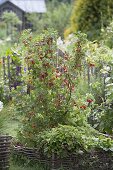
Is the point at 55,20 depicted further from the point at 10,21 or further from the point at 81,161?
the point at 81,161

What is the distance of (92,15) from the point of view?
13953 millimetres

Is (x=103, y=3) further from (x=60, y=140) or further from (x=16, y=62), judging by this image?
(x=60, y=140)

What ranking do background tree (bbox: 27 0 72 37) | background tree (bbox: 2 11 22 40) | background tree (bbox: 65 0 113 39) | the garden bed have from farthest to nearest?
background tree (bbox: 27 0 72 37) → background tree (bbox: 2 11 22 40) → background tree (bbox: 65 0 113 39) → the garden bed

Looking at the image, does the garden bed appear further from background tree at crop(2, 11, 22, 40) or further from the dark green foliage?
background tree at crop(2, 11, 22, 40)

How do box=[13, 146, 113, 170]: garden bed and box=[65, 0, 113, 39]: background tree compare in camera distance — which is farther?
box=[65, 0, 113, 39]: background tree

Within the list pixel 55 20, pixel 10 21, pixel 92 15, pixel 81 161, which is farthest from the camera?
pixel 55 20

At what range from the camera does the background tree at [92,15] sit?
13.8m

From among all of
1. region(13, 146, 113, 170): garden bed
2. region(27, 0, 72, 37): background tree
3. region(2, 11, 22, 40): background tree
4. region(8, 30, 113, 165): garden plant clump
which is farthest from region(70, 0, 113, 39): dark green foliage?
region(27, 0, 72, 37): background tree

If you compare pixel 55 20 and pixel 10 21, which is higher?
pixel 55 20

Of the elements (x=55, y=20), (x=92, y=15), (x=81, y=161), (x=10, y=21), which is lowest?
(x=81, y=161)

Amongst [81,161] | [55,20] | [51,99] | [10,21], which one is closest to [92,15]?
[51,99]

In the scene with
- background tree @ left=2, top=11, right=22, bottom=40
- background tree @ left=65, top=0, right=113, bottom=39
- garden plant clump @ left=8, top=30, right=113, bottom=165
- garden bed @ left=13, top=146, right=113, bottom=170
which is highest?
background tree @ left=2, top=11, right=22, bottom=40

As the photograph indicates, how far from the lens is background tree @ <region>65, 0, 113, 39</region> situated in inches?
545

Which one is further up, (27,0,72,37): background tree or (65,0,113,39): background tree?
(27,0,72,37): background tree
